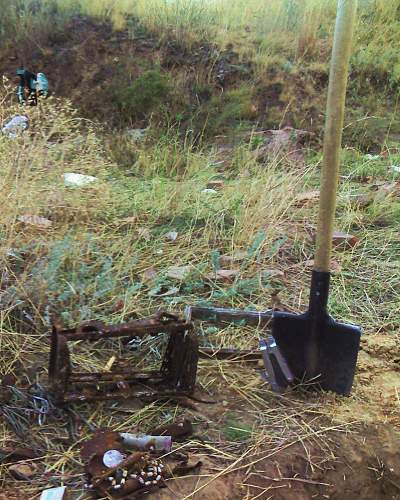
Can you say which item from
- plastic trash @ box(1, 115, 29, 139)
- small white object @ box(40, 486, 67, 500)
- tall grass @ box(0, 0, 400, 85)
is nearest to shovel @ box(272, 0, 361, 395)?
small white object @ box(40, 486, 67, 500)

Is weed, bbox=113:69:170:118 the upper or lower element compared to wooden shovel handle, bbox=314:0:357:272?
lower

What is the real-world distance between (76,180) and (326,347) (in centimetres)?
189

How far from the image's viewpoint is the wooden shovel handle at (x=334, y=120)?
1804mm

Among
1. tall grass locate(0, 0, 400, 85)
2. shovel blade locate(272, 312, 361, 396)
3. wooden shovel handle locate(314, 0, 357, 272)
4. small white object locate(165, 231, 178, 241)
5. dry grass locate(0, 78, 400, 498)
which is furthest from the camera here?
tall grass locate(0, 0, 400, 85)

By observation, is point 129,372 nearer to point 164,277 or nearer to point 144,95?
point 164,277

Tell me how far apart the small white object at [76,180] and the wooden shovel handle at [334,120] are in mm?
1701

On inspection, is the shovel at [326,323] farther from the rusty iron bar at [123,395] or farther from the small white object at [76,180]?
the small white object at [76,180]

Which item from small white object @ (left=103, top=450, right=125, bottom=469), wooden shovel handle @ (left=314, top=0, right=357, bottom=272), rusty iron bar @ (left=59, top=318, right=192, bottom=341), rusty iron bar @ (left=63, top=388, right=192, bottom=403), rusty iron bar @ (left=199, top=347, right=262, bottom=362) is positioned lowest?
rusty iron bar @ (left=199, top=347, right=262, bottom=362)

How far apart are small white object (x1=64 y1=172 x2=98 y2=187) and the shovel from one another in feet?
5.42

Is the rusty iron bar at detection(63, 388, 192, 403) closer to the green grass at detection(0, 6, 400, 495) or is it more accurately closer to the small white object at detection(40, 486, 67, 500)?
the green grass at detection(0, 6, 400, 495)

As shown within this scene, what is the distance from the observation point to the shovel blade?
6.31 feet

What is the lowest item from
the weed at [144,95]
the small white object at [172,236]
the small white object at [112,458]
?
the weed at [144,95]

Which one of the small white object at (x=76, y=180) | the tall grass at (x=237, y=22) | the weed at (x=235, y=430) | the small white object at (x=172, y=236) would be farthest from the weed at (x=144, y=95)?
the weed at (x=235, y=430)

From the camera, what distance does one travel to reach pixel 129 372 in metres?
1.82
